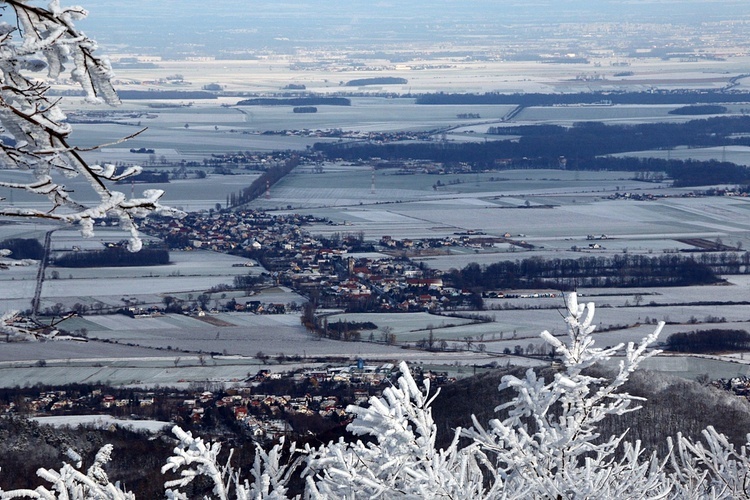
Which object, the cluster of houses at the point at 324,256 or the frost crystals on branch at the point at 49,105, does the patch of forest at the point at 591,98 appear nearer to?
the cluster of houses at the point at 324,256

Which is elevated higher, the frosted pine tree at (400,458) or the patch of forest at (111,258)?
the frosted pine tree at (400,458)

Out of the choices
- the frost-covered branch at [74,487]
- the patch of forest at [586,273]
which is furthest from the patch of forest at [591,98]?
the frost-covered branch at [74,487]

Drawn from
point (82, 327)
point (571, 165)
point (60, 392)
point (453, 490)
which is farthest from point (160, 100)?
point (453, 490)

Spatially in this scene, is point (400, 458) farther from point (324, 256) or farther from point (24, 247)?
point (24, 247)

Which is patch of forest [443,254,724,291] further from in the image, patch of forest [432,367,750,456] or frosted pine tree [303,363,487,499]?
frosted pine tree [303,363,487,499]

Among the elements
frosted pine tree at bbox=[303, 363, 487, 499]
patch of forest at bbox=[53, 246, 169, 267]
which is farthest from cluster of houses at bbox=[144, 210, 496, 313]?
frosted pine tree at bbox=[303, 363, 487, 499]

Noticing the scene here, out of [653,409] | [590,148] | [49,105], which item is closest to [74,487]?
[49,105]
